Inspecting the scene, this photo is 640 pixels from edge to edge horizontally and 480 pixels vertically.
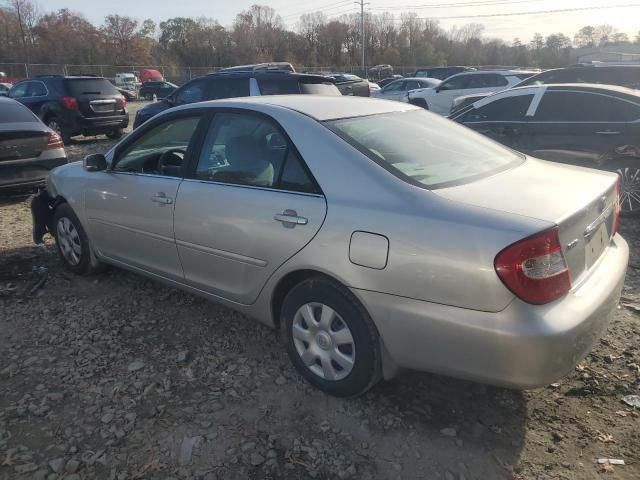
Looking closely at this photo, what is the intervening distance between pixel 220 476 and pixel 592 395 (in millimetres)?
2025

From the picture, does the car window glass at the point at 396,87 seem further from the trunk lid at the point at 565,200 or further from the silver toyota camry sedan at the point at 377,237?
the trunk lid at the point at 565,200

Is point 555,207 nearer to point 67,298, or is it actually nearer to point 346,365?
point 346,365

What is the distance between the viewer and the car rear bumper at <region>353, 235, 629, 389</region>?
220cm

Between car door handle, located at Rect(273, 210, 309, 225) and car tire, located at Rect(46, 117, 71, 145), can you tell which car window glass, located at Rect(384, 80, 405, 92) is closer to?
car tire, located at Rect(46, 117, 71, 145)

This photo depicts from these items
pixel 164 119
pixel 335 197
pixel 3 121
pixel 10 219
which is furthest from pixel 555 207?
pixel 3 121

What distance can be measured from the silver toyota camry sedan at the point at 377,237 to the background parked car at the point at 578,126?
3.26m

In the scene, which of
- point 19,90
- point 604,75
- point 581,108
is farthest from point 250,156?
point 19,90

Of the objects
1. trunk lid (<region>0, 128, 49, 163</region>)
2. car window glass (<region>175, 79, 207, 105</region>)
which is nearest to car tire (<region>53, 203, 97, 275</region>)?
trunk lid (<region>0, 128, 49, 163</region>)

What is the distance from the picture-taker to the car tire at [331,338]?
2639mm

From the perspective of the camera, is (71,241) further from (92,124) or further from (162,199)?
(92,124)

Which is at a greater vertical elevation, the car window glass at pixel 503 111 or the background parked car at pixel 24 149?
the car window glass at pixel 503 111

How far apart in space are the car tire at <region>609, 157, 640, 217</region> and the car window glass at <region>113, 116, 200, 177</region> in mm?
4676

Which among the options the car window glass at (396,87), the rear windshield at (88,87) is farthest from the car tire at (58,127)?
the car window glass at (396,87)

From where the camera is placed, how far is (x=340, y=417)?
2758 millimetres
